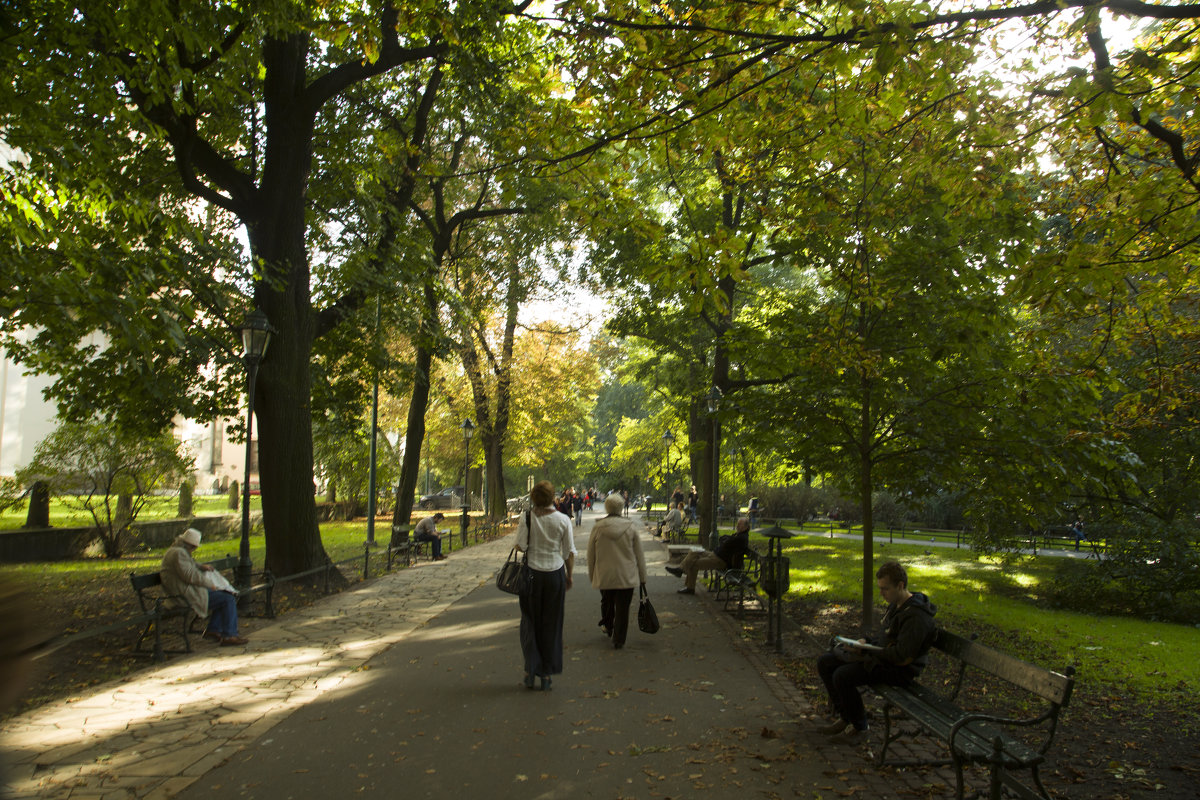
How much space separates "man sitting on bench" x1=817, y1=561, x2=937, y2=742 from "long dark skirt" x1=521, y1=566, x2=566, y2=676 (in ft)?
7.88

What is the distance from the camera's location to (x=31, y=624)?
1.73m

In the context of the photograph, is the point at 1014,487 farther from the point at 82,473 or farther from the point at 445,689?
the point at 82,473

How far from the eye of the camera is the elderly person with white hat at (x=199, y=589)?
30.4ft

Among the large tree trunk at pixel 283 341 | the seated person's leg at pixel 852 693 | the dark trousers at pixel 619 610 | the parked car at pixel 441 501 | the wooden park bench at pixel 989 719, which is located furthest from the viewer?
the parked car at pixel 441 501

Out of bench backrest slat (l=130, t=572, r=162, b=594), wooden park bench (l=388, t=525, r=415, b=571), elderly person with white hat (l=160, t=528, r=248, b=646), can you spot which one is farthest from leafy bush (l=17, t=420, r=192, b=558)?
elderly person with white hat (l=160, t=528, r=248, b=646)

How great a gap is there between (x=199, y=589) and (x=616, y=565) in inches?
185

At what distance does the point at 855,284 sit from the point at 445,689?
5.81 m

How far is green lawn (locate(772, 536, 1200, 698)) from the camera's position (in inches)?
358

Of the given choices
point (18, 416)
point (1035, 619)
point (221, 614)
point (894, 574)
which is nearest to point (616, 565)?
point (894, 574)

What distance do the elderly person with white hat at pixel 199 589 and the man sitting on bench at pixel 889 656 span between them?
687 centimetres

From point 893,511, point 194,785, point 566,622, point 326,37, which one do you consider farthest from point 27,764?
point 893,511

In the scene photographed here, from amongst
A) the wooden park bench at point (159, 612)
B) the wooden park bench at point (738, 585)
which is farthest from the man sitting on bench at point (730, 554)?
the wooden park bench at point (159, 612)

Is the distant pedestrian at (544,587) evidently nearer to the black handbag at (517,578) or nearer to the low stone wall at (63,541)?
the black handbag at (517,578)

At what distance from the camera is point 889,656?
18.7 ft
